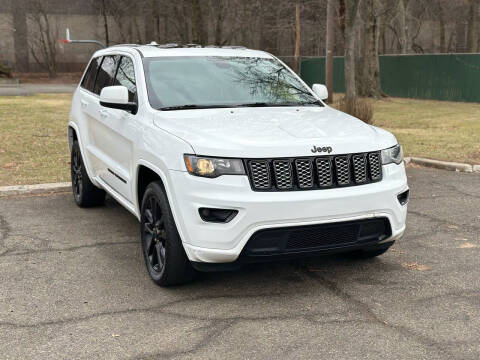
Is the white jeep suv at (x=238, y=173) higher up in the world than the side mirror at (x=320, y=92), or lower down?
lower down

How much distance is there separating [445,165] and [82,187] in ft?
18.8

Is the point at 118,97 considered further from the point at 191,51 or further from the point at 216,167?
the point at 216,167

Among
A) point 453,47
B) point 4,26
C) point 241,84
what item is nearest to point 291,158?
point 241,84

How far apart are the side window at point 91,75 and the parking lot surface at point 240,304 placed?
1781mm

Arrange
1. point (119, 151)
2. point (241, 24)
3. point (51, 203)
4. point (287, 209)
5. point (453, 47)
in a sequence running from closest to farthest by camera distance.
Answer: point (287, 209) → point (119, 151) → point (51, 203) → point (241, 24) → point (453, 47)

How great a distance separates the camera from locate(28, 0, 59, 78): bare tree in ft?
155

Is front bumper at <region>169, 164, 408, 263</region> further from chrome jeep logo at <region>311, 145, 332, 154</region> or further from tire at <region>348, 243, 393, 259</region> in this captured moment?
tire at <region>348, 243, 393, 259</region>

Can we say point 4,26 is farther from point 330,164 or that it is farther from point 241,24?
point 330,164

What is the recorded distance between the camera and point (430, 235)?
6.10m

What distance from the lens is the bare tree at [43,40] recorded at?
4731 centimetres

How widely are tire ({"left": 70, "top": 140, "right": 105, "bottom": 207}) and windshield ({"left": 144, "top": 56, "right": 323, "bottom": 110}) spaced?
1960 millimetres

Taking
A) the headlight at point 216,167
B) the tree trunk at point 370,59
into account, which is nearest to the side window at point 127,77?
the headlight at point 216,167

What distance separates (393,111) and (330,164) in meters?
17.9

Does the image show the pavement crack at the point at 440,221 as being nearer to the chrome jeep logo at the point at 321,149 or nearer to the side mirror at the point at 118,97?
the chrome jeep logo at the point at 321,149
